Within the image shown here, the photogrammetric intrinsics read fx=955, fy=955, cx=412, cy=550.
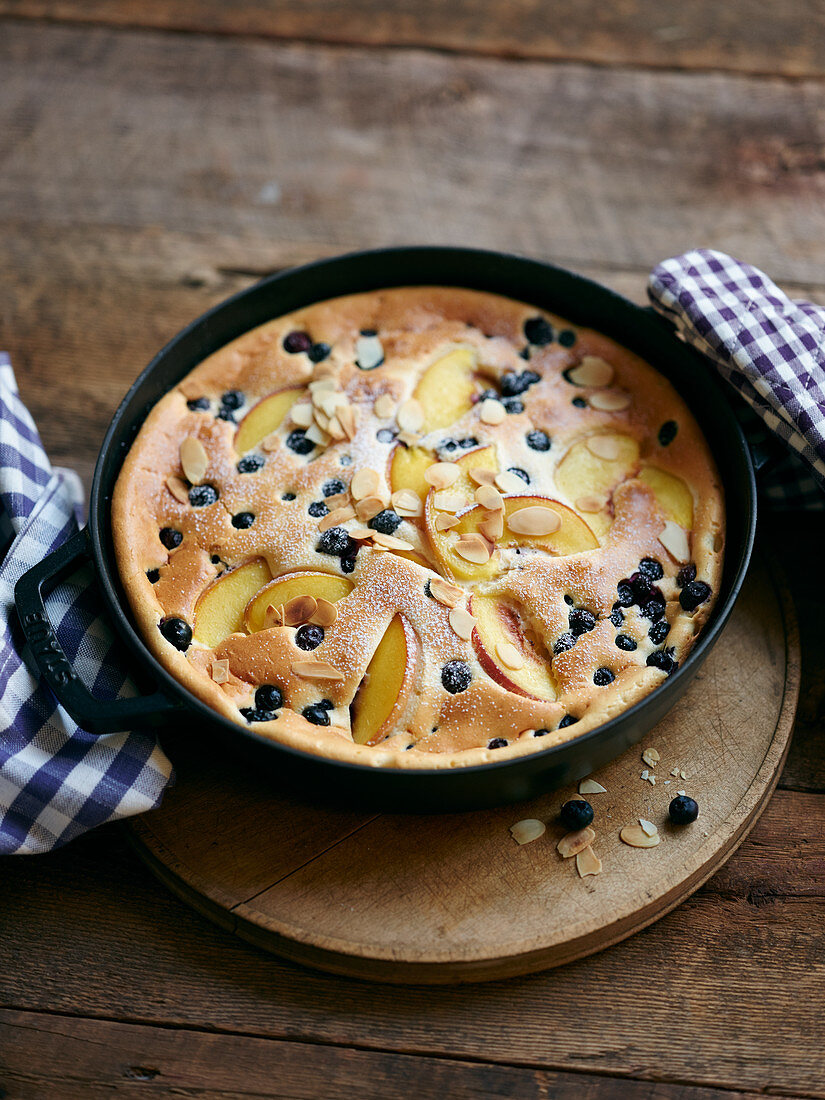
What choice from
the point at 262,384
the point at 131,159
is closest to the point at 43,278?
the point at 131,159

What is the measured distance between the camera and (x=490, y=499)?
6.81 feet

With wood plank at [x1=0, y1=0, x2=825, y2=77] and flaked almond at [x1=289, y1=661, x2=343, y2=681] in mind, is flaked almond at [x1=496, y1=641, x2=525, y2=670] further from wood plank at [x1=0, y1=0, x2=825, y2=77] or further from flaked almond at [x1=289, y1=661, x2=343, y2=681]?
wood plank at [x1=0, y1=0, x2=825, y2=77]

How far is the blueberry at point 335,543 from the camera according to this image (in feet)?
6.73

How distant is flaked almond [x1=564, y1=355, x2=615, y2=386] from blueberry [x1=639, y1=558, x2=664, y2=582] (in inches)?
19.8

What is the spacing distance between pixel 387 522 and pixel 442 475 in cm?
17

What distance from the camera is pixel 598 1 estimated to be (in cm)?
348

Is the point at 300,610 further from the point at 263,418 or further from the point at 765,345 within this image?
the point at 765,345

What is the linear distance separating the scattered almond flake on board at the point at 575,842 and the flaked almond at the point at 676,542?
608 millimetres

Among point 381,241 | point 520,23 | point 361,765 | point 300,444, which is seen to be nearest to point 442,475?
point 300,444

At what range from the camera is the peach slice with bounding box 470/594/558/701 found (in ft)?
6.32

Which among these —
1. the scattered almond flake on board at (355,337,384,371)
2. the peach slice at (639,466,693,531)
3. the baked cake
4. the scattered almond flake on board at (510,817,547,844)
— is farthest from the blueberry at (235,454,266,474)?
the scattered almond flake on board at (510,817,547,844)

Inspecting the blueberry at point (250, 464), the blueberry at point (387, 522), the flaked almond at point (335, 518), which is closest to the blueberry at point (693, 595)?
the blueberry at point (387, 522)

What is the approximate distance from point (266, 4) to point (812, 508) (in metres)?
2.70

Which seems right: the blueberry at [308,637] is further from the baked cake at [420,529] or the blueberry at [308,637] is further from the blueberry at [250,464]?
the blueberry at [250,464]
